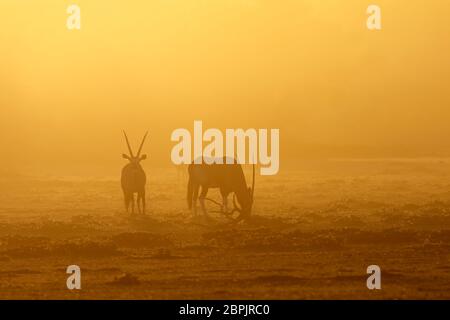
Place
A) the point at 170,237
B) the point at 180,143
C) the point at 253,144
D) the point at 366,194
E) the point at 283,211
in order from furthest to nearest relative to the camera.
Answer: the point at 180,143
the point at 253,144
the point at 366,194
the point at 283,211
the point at 170,237

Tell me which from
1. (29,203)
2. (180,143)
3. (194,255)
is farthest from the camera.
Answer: (180,143)

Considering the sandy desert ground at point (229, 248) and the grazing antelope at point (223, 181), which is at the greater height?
the grazing antelope at point (223, 181)

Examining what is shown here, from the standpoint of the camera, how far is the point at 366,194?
38.5 meters

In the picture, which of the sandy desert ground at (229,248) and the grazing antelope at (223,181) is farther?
the grazing antelope at (223,181)

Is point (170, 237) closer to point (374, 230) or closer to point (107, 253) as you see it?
point (107, 253)

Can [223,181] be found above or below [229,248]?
above

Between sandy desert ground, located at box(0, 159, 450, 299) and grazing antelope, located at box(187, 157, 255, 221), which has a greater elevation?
grazing antelope, located at box(187, 157, 255, 221)

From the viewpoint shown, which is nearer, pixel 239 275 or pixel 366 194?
pixel 239 275

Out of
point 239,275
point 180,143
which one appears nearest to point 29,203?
point 239,275

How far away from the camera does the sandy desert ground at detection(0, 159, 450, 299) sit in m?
15.8

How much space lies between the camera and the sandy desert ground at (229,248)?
51.9 feet

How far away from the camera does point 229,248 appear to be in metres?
21.1

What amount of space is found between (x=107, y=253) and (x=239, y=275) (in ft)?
15.0

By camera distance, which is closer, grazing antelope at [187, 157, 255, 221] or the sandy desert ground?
the sandy desert ground
